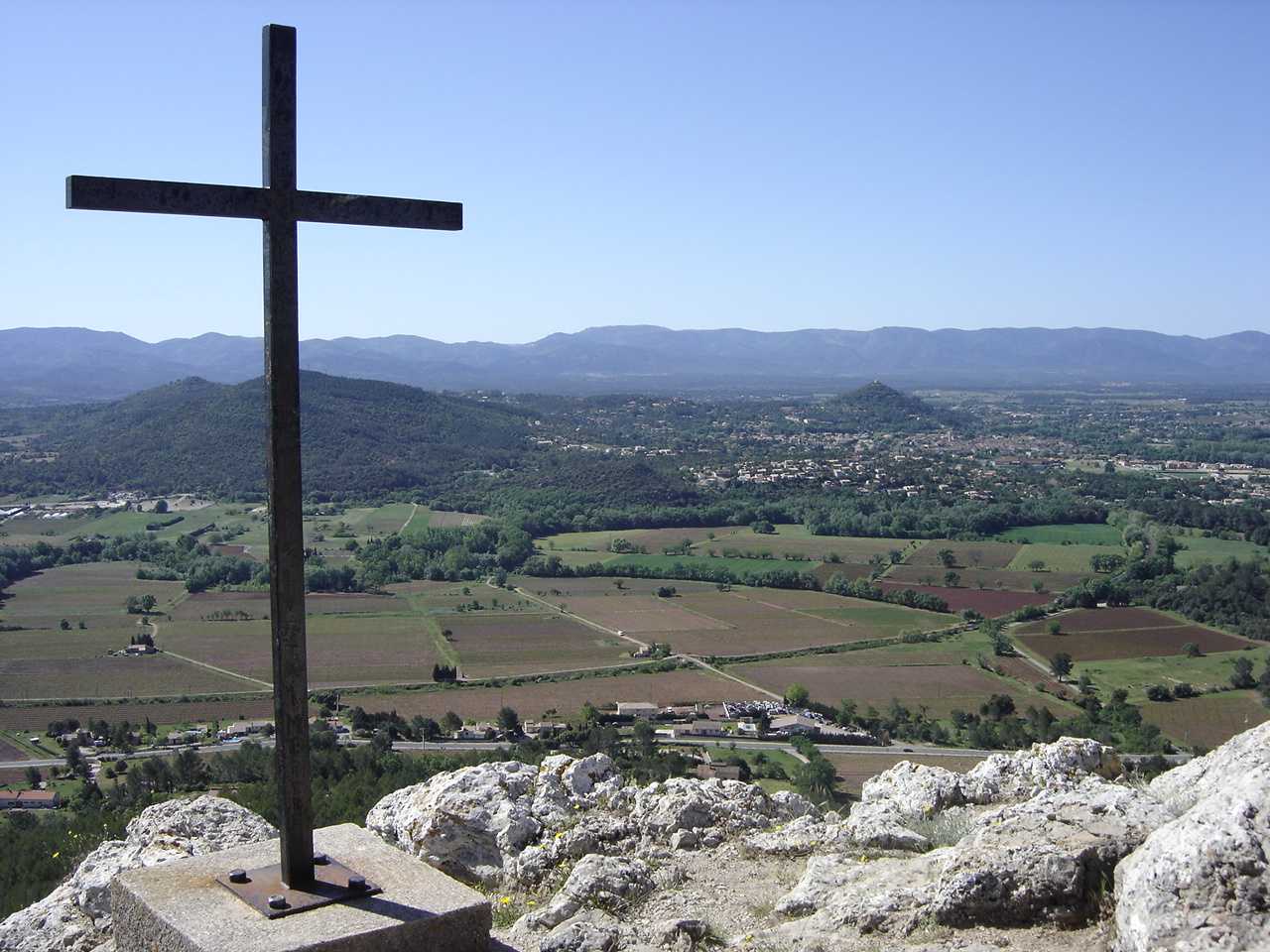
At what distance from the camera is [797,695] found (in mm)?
30594

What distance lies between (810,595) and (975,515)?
75.9 ft

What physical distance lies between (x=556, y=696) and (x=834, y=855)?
24532 mm

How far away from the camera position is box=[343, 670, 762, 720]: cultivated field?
29578 mm

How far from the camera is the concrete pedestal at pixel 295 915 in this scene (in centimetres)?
530

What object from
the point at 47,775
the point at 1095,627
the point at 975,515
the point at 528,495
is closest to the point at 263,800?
the point at 47,775

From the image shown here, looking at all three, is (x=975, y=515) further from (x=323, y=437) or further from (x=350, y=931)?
(x=350, y=931)

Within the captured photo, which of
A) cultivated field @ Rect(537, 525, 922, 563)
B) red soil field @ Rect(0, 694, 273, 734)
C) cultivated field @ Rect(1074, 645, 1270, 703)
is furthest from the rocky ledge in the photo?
cultivated field @ Rect(537, 525, 922, 563)

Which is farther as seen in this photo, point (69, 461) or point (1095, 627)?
point (69, 461)

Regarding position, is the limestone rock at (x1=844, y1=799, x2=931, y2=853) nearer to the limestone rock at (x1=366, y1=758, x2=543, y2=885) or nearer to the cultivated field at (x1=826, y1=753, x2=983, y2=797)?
the limestone rock at (x1=366, y1=758, x2=543, y2=885)

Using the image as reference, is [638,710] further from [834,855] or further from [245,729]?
[834,855]

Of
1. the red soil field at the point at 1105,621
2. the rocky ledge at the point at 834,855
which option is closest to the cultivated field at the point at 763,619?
the red soil field at the point at 1105,621

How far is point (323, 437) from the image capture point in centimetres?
9206

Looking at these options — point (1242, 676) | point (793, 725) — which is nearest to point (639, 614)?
point (793, 725)

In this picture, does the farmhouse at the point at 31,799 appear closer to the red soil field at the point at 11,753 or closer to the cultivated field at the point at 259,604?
the red soil field at the point at 11,753
